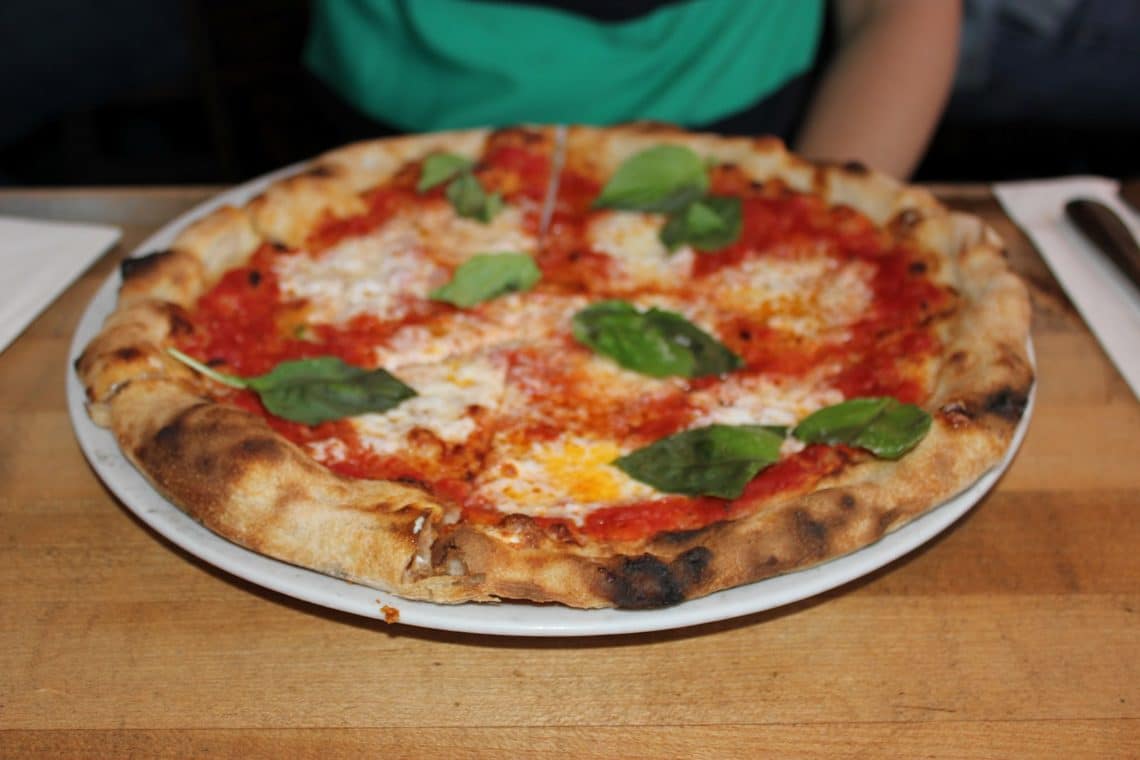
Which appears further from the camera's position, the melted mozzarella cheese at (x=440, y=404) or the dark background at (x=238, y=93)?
the dark background at (x=238, y=93)

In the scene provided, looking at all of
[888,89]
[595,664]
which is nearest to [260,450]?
[595,664]

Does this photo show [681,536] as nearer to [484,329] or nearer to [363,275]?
[484,329]

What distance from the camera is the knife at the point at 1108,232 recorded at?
1818 millimetres

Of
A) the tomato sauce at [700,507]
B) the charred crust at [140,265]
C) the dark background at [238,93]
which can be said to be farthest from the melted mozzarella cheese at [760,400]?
the dark background at [238,93]

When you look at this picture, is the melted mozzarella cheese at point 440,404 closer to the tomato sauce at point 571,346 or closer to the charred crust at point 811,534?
the tomato sauce at point 571,346

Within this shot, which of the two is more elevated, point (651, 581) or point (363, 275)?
point (651, 581)

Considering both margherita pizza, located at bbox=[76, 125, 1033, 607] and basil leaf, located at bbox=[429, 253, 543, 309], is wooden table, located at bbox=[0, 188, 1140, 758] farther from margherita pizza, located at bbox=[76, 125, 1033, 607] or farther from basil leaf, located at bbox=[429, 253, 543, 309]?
basil leaf, located at bbox=[429, 253, 543, 309]

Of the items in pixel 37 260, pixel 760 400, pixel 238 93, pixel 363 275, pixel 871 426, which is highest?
pixel 871 426

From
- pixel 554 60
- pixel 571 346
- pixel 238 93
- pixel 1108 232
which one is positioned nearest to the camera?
pixel 571 346

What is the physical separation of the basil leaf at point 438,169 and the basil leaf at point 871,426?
86 cm

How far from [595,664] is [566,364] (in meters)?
0.53

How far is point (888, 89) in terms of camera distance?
236 centimetres

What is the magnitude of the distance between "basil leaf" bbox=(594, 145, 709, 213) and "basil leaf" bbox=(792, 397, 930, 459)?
25.5 inches

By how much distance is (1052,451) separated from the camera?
4.99ft
